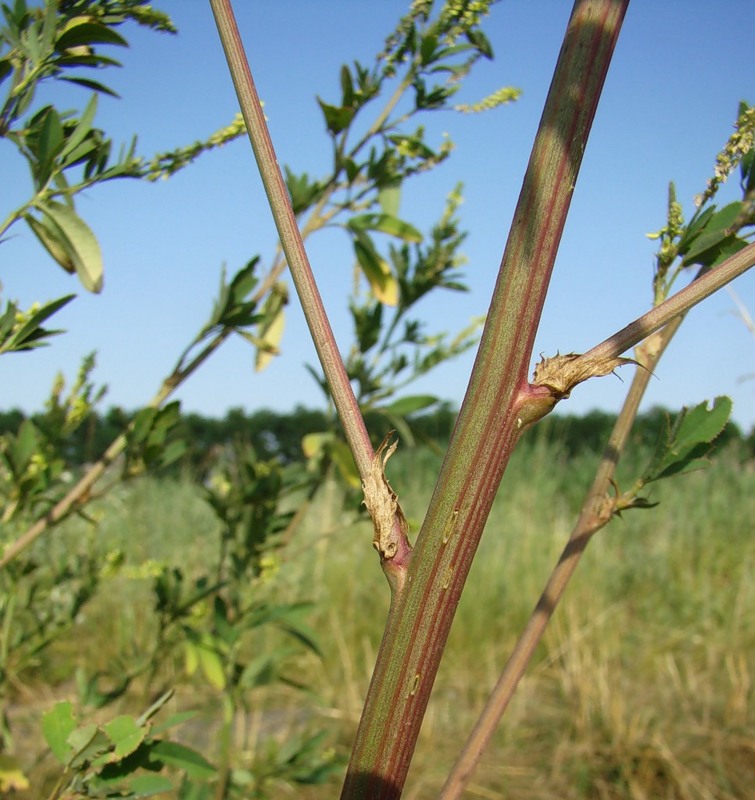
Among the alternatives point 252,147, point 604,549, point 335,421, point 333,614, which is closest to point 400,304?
point 335,421

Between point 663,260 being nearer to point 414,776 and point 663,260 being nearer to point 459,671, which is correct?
point 414,776

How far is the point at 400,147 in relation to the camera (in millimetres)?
1025

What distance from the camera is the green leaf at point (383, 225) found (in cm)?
103

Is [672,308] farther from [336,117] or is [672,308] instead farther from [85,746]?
[336,117]

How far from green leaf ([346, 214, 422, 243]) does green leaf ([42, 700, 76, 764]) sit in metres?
0.64

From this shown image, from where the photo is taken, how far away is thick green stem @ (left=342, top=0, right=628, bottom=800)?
0.43 m

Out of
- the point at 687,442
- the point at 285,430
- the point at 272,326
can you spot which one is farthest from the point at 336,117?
the point at 285,430

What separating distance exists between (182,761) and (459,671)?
3147mm

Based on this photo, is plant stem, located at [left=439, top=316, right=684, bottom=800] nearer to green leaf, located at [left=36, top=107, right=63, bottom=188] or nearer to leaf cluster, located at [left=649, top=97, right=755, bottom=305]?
leaf cluster, located at [left=649, top=97, right=755, bottom=305]

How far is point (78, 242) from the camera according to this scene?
0.77m

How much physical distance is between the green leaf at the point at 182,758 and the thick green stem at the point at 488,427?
334mm

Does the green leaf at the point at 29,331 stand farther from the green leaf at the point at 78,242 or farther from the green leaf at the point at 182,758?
the green leaf at the point at 182,758

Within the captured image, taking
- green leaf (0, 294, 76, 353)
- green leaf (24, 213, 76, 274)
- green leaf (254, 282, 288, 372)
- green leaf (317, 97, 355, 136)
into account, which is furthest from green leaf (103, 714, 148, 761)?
green leaf (317, 97, 355, 136)

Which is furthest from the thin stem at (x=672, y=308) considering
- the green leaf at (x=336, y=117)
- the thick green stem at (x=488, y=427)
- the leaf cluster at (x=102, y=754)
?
the green leaf at (x=336, y=117)
